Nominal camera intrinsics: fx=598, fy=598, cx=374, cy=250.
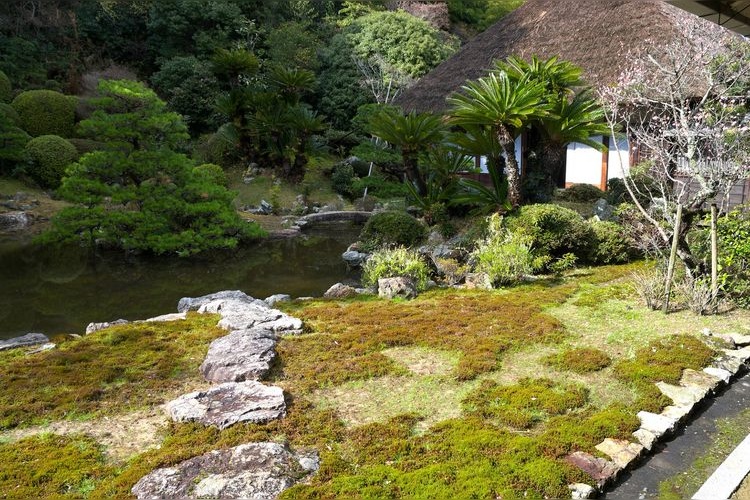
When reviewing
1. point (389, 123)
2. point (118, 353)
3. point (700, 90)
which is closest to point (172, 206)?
point (389, 123)

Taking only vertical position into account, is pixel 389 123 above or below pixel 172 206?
above

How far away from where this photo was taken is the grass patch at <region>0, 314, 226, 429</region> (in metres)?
5.28

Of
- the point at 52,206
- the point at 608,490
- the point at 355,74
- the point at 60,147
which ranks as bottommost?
the point at 608,490

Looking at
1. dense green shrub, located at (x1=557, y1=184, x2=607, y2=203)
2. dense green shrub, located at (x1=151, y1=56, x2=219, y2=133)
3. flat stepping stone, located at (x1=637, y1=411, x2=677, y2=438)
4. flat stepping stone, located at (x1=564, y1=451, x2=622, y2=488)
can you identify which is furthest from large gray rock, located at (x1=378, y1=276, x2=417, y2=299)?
dense green shrub, located at (x1=151, y1=56, x2=219, y2=133)

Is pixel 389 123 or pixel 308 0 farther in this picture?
pixel 308 0

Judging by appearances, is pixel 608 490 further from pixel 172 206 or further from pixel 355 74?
pixel 355 74

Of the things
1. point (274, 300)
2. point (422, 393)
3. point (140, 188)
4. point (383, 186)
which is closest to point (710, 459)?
point (422, 393)

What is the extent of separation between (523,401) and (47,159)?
59.1ft

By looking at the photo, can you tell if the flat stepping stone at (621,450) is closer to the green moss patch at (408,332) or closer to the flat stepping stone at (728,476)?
the flat stepping stone at (728,476)

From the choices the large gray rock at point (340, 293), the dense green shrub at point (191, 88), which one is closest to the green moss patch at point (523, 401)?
the large gray rock at point (340, 293)

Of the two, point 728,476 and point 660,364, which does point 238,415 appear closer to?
point 728,476

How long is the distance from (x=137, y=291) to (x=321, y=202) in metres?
9.99

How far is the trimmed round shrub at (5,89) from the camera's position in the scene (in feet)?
67.1

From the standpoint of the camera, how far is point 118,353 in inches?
261
